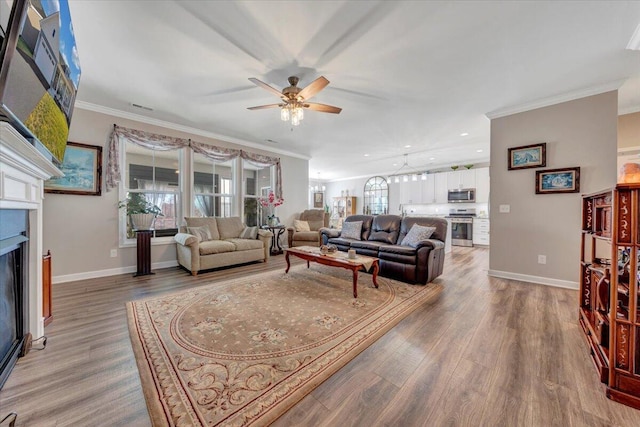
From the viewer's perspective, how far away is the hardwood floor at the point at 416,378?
1.20 metres

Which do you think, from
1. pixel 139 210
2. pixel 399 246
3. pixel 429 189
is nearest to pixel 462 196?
pixel 429 189

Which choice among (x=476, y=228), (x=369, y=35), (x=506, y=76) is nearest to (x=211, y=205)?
(x=369, y=35)

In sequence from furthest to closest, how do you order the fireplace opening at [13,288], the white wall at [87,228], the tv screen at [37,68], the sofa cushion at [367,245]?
the sofa cushion at [367,245] < the white wall at [87,228] < the fireplace opening at [13,288] < the tv screen at [37,68]

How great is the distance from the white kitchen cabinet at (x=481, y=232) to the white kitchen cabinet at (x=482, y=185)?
58 cm

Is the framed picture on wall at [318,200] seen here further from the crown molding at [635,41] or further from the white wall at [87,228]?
the crown molding at [635,41]

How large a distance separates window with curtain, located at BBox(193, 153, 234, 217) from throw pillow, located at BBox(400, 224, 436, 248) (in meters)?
3.77

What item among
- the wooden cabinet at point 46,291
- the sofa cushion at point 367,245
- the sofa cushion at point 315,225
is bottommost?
the wooden cabinet at point 46,291

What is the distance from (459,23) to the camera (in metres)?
1.93

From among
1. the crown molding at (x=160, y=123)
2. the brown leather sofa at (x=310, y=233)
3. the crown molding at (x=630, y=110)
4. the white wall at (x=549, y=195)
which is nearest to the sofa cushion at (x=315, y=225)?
the brown leather sofa at (x=310, y=233)

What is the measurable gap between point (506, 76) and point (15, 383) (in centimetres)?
491

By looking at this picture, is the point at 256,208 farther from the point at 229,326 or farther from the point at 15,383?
the point at 15,383

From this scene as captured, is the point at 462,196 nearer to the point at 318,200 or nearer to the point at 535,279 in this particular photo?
the point at 535,279

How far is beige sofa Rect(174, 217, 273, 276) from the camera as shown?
3760mm

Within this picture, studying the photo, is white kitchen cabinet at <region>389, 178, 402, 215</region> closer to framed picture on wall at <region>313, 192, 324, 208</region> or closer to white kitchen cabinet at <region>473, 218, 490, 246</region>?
white kitchen cabinet at <region>473, 218, 490, 246</region>
